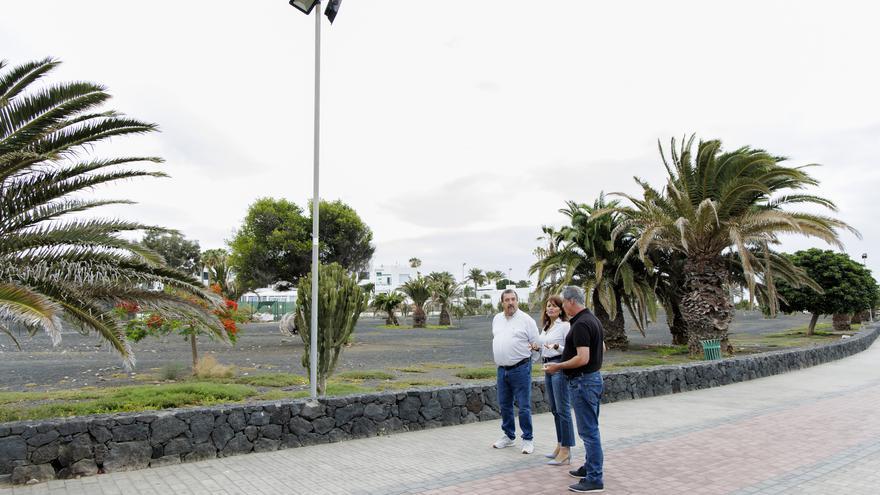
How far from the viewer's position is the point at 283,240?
38.7m

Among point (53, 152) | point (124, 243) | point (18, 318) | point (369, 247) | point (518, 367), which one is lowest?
point (518, 367)

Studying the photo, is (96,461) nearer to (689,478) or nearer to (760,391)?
(689,478)

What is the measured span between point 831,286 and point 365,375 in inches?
892

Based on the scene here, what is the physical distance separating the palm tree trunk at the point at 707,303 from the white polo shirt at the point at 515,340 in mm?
11692

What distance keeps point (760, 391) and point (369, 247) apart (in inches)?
1380

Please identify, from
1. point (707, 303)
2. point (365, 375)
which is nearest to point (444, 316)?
point (707, 303)

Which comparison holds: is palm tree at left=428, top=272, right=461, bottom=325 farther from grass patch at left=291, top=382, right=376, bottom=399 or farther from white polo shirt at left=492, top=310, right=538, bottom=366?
white polo shirt at left=492, top=310, right=538, bottom=366

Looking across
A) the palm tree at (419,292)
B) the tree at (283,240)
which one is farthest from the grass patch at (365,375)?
the palm tree at (419,292)

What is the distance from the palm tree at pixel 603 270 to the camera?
1839 centimetres

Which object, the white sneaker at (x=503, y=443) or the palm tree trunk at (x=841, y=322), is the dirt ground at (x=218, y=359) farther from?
the palm tree trunk at (x=841, y=322)

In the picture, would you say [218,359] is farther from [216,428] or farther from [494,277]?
[494,277]

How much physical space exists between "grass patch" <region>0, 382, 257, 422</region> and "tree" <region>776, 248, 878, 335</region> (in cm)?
2359

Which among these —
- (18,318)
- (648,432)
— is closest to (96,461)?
(18,318)

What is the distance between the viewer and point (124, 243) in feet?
24.1
